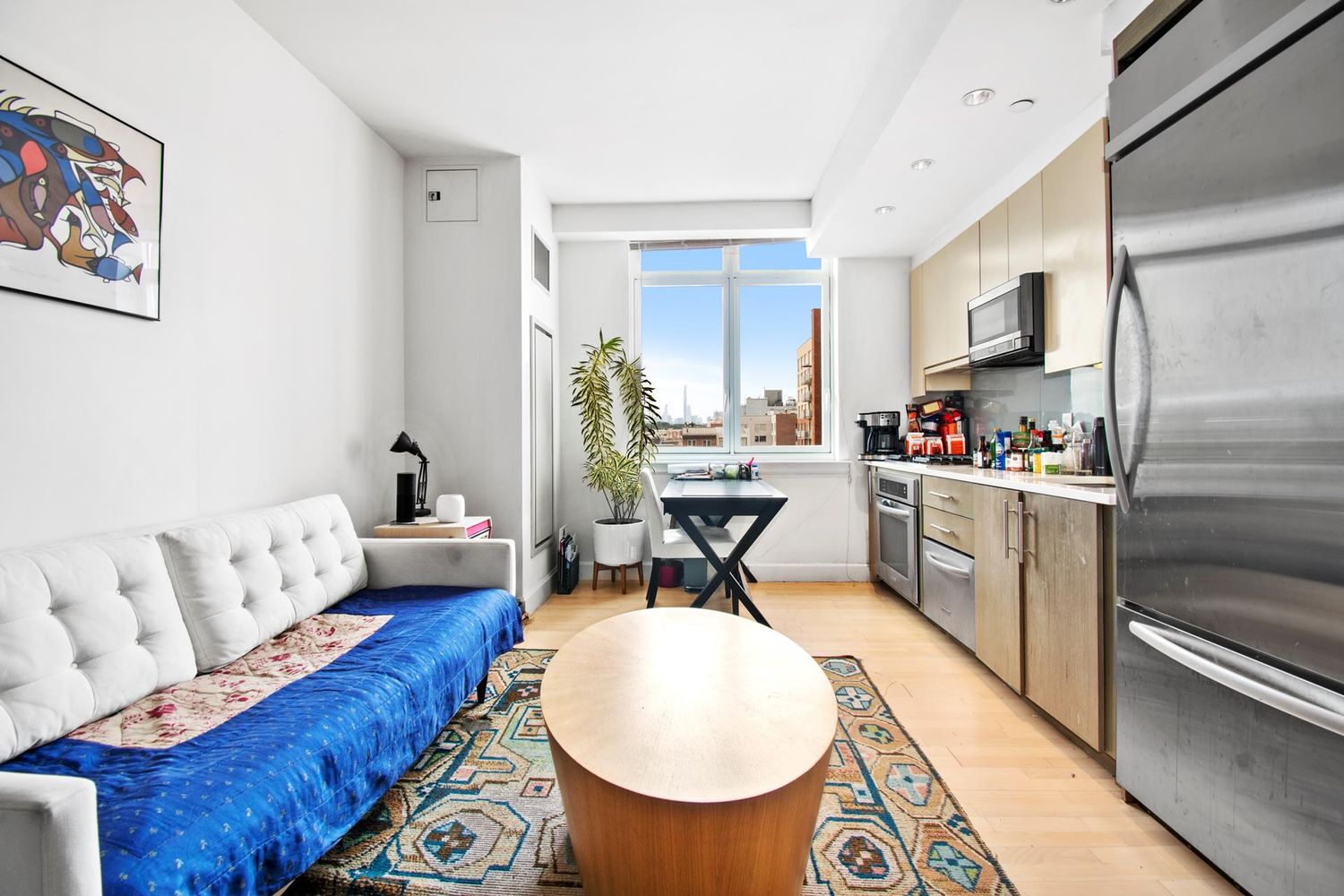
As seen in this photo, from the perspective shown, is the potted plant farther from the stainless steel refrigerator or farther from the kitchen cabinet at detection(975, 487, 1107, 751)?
the stainless steel refrigerator

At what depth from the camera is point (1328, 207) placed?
1033mm

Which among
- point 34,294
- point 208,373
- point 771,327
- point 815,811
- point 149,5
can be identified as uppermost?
point 149,5

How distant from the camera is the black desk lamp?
281 cm

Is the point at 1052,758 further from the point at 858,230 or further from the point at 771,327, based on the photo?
the point at 771,327

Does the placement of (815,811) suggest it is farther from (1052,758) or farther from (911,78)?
(911,78)

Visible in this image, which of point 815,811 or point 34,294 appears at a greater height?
point 34,294

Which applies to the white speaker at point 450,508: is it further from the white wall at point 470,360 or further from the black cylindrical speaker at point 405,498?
the white wall at point 470,360

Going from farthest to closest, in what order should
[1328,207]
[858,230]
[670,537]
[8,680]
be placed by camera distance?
[858,230]
[670,537]
[8,680]
[1328,207]

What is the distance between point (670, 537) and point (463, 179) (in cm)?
251

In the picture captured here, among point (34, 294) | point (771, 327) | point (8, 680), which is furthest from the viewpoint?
point (771, 327)

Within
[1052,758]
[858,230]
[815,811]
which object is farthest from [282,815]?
[858,230]

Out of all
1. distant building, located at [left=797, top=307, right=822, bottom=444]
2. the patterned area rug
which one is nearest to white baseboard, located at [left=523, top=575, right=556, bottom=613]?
the patterned area rug

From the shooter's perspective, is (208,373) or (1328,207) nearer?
(1328,207)

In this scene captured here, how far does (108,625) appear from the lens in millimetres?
→ 1356
